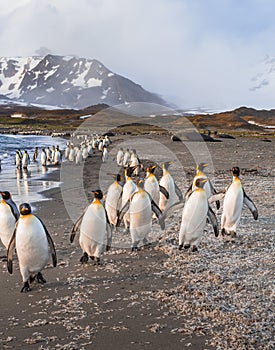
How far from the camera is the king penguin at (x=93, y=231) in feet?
19.9

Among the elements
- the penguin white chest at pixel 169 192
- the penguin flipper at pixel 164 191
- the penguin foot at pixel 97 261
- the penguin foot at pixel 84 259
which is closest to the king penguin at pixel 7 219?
the penguin foot at pixel 84 259

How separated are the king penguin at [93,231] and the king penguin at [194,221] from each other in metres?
1.23

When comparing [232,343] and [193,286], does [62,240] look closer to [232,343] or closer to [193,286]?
[193,286]

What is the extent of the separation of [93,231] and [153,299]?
1668 millimetres

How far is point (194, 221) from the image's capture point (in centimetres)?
646

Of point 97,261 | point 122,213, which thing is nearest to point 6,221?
point 97,261

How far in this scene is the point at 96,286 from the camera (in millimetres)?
5156

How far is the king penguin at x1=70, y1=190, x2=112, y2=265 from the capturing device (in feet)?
19.9

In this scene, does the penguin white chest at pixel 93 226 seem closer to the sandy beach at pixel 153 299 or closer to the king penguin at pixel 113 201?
the sandy beach at pixel 153 299

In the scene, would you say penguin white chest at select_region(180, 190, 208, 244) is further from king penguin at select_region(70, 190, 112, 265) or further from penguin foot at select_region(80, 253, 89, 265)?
penguin foot at select_region(80, 253, 89, 265)

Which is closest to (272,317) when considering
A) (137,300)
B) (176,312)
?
(176,312)

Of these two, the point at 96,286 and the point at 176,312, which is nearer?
the point at 176,312

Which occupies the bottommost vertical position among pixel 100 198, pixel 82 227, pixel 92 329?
pixel 92 329

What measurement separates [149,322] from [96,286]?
117cm
